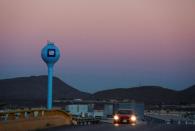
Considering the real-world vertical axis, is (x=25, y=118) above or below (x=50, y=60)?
below

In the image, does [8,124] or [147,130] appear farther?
[147,130]

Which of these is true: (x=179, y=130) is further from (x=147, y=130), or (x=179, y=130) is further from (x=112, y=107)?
(x=112, y=107)

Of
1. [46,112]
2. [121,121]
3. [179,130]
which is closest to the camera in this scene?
[179,130]

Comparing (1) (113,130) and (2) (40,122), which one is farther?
(2) (40,122)

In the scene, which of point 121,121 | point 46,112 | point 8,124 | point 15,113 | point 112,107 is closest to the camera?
point 8,124

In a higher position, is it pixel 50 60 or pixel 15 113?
pixel 50 60

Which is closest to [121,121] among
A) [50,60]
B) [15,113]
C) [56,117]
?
[56,117]

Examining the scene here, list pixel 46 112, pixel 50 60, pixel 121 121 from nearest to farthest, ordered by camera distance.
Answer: pixel 46 112, pixel 121 121, pixel 50 60

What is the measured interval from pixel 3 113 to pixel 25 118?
3.84 metres

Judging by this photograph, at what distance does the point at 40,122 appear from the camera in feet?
A: 118

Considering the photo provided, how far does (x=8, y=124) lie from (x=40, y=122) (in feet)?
20.2

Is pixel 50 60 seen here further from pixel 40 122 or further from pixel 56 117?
pixel 40 122

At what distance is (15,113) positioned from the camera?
32.3 m

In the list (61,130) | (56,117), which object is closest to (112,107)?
(56,117)
